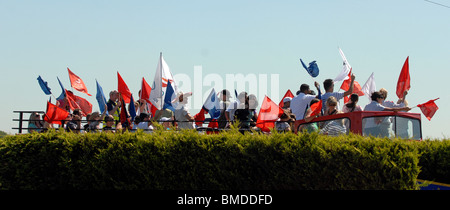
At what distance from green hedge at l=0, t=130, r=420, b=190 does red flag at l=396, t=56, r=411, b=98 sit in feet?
27.0

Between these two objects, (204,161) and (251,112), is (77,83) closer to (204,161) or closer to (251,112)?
(251,112)

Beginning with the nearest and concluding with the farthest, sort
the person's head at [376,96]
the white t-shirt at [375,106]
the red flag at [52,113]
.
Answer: the white t-shirt at [375,106]
the person's head at [376,96]
the red flag at [52,113]

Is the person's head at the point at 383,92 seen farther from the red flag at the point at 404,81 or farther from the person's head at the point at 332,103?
the red flag at the point at 404,81

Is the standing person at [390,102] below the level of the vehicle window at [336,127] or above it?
above

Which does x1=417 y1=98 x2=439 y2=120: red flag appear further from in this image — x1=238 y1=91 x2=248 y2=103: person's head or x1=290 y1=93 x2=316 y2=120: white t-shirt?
x1=238 y1=91 x2=248 y2=103: person's head

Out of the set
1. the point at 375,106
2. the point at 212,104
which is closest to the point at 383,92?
the point at 375,106

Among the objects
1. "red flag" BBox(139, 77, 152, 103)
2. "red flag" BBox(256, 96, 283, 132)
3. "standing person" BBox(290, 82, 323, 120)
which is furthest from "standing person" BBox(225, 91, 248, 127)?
"red flag" BBox(139, 77, 152, 103)

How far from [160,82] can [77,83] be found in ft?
12.6

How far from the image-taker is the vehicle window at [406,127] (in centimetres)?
904

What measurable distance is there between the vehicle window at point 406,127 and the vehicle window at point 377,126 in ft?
0.41

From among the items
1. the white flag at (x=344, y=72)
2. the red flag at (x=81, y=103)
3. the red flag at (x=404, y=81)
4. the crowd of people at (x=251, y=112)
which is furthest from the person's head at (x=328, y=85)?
the red flag at (x=81, y=103)
